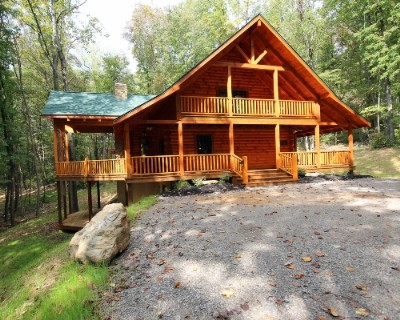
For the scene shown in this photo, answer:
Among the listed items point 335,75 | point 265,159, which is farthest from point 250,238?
point 335,75

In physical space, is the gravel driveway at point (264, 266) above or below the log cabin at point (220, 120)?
below

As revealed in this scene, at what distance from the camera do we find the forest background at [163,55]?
Answer: 71.0 ft

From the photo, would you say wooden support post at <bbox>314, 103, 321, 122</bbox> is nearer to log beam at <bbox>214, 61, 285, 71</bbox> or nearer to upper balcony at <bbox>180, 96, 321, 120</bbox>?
upper balcony at <bbox>180, 96, 321, 120</bbox>

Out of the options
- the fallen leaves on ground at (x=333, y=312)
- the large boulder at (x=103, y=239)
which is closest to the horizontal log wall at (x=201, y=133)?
the large boulder at (x=103, y=239)

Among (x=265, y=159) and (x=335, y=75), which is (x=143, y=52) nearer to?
(x=335, y=75)

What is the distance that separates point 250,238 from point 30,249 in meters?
12.0

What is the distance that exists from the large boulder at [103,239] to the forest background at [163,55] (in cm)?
1687

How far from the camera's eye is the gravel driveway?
3498 millimetres

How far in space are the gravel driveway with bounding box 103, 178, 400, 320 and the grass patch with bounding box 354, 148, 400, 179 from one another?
1448 cm

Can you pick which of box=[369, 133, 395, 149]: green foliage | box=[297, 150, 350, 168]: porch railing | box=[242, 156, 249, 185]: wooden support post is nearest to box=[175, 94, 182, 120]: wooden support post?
box=[242, 156, 249, 185]: wooden support post

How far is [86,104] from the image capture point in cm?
1625

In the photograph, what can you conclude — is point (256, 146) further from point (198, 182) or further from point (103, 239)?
point (103, 239)

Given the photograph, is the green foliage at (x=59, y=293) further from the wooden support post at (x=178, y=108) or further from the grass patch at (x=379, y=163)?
the grass patch at (x=379, y=163)

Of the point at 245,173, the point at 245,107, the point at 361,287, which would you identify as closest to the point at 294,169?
the point at 245,173
